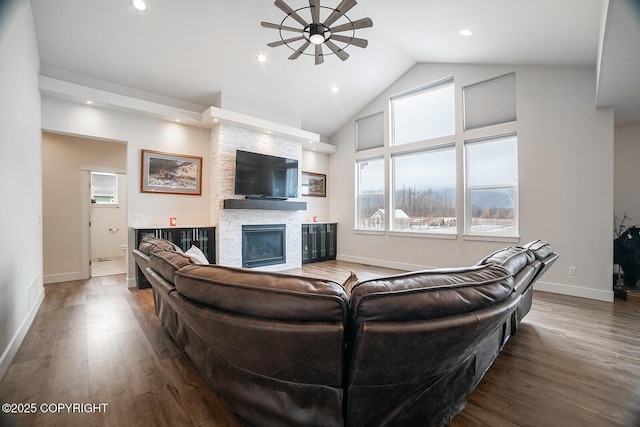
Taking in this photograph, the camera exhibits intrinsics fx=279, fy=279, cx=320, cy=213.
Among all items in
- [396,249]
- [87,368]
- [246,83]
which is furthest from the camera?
[396,249]

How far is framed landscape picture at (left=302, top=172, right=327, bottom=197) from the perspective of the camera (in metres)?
6.95

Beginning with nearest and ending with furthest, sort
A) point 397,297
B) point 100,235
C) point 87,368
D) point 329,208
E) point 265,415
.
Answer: point 397,297 → point 265,415 → point 87,368 → point 100,235 → point 329,208

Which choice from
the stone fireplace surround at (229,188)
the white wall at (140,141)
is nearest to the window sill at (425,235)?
the stone fireplace surround at (229,188)

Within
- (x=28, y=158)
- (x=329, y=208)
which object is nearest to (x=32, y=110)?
(x=28, y=158)

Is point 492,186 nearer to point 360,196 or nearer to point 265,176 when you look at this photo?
point 360,196

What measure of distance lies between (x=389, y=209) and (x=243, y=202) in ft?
10.3

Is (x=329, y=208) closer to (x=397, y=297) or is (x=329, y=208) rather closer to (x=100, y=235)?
(x=100, y=235)

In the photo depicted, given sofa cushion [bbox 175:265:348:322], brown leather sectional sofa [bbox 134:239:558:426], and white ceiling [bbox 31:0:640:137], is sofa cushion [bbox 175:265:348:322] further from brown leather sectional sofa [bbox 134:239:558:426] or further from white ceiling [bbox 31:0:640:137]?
white ceiling [bbox 31:0:640:137]

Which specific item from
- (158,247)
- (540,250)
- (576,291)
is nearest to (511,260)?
(540,250)

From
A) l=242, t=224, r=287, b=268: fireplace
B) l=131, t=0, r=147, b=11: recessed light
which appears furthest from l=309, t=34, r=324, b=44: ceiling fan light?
l=242, t=224, r=287, b=268: fireplace

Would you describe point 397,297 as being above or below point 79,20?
below

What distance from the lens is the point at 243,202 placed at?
5.11 metres

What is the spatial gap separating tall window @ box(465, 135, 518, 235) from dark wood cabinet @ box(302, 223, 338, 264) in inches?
124

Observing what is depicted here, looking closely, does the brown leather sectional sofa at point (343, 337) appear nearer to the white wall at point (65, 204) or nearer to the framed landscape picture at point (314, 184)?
the white wall at point (65, 204)
